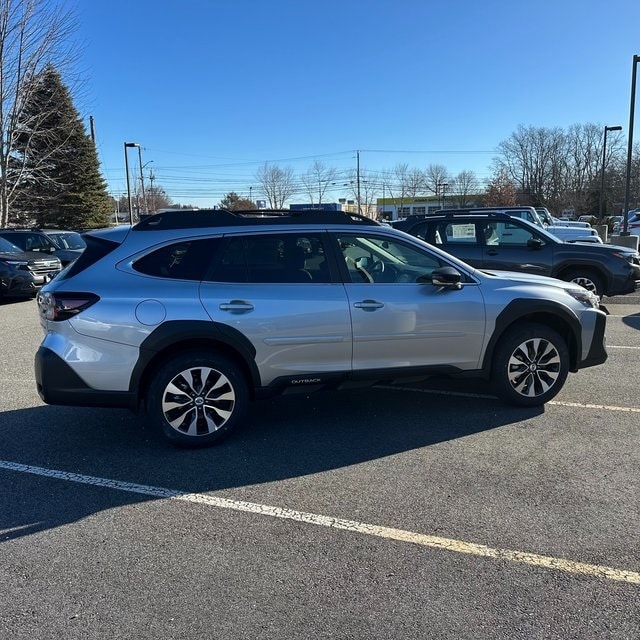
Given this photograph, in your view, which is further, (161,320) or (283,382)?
(283,382)

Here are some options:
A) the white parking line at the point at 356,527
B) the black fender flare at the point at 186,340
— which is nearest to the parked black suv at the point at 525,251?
the black fender flare at the point at 186,340

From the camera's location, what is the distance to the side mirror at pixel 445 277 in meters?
4.70

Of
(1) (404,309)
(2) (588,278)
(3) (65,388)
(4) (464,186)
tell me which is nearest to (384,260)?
(1) (404,309)

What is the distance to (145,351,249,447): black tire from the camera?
4.25m

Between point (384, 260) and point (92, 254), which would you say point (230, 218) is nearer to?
point (92, 254)

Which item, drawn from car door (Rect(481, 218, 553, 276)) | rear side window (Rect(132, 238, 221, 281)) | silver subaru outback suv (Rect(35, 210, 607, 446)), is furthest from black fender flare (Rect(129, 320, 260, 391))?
car door (Rect(481, 218, 553, 276))

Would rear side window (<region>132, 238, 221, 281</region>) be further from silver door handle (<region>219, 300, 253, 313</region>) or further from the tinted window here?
silver door handle (<region>219, 300, 253, 313</region>)

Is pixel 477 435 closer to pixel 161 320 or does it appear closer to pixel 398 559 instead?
pixel 398 559

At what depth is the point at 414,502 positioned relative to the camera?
3514 mm

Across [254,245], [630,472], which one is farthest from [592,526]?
[254,245]

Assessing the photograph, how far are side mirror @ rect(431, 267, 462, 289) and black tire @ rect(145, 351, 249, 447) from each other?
70.9 inches

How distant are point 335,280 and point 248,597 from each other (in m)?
2.58

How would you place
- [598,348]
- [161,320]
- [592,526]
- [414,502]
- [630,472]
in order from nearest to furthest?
[592,526] < [414,502] < [630,472] < [161,320] < [598,348]

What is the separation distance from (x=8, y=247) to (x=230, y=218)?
12252mm
